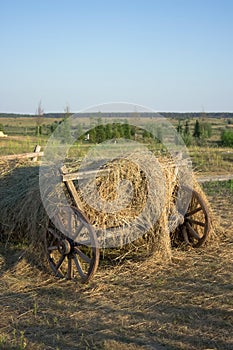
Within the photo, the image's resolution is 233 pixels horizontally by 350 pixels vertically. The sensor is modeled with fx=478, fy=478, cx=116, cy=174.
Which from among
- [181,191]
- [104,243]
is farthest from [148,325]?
[181,191]

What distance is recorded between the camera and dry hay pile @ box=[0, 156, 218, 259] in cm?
590

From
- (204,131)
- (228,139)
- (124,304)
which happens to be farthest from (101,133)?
(204,131)

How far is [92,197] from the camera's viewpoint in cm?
582

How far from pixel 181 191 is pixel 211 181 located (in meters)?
7.00

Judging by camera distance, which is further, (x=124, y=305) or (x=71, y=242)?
(x=71, y=242)

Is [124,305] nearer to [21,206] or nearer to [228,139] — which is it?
[21,206]

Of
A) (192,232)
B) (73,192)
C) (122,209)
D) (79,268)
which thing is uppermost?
(73,192)

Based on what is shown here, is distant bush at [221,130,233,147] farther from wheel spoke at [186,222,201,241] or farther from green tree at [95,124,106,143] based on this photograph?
wheel spoke at [186,222,201,241]

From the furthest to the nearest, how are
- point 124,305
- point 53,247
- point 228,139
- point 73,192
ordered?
point 228,139 → point 53,247 → point 73,192 → point 124,305

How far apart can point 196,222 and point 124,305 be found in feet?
7.68

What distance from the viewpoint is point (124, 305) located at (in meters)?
5.02

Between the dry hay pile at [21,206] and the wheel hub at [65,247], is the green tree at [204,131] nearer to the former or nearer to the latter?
the dry hay pile at [21,206]

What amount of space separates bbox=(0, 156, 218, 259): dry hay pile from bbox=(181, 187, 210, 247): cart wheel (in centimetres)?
41

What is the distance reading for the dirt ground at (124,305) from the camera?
4174 millimetres
